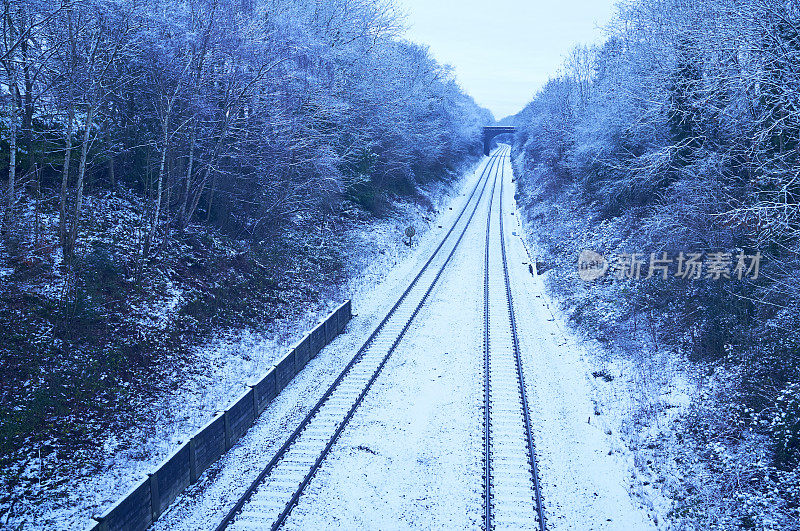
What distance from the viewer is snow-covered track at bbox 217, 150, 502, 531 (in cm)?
913

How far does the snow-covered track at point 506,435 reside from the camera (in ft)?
30.2

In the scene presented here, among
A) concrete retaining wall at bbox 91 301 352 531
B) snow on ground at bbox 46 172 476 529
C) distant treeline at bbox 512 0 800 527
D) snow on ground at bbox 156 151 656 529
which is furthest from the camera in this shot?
distant treeline at bbox 512 0 800 527

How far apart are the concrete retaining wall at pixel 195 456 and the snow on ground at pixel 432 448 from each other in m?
0.25

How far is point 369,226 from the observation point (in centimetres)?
3036

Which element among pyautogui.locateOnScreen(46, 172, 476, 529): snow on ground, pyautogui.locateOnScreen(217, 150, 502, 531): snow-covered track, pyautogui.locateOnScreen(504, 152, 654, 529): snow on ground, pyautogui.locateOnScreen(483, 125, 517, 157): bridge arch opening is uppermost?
pyautogui.locateOnScreen(483, 125, 517, 157): bridge arch opening

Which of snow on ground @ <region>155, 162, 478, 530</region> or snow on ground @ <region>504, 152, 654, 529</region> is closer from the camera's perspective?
snow on ground @ <region>155, 162, 478, 530</region>

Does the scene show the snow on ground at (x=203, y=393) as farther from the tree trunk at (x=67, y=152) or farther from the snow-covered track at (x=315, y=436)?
the tree trunk at (x=67, y=152)

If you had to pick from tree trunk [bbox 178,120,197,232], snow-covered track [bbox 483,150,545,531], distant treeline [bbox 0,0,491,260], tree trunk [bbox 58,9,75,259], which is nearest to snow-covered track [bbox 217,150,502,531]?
snow-covered track [bbox 483,150,545,531]

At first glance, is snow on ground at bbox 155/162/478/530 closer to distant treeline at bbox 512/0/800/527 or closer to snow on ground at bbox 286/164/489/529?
snow on ground at bbox 286/164/489/529

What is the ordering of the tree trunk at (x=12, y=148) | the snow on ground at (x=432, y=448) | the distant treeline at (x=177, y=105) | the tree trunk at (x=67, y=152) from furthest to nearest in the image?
the distant treeline at (x=177, y=105) → the tree trunk at (x=67, y=152) → the tree trunk at (x=12, y=148) → the snow on ground at (x=432, y=448)

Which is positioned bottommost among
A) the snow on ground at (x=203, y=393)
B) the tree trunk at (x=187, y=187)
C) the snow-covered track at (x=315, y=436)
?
the snow-covered track at (x=315, y=436)

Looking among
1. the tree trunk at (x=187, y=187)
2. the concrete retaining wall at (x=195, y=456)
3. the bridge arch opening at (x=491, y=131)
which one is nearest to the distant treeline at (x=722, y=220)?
the concrete retaining wall at (x=195, y=456)

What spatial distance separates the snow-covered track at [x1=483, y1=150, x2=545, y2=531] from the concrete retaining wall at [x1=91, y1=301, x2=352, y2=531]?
Answer: 5.87 metres

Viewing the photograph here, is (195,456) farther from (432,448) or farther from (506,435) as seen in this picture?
(506,435)
